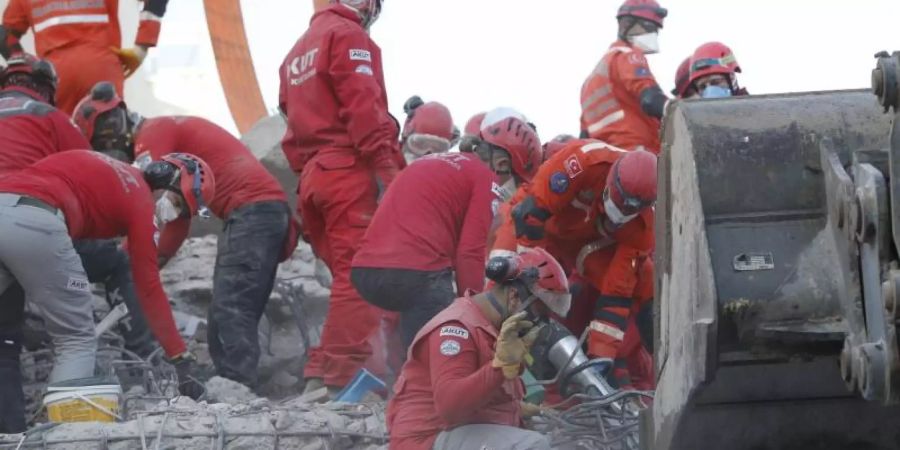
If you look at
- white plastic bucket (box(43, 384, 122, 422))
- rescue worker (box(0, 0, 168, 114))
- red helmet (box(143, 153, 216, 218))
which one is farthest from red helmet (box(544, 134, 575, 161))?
white plastic bucket (box(43, 384, 122, 422))

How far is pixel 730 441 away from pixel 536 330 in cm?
136

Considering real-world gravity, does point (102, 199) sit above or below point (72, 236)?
above

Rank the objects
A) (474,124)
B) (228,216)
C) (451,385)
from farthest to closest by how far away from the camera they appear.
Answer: (474,124) → (228,216) → (451,385)

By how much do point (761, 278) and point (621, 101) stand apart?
16.8 ft

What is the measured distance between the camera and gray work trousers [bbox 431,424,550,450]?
17.9 feet

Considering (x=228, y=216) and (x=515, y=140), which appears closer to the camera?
(x=515, y=140)

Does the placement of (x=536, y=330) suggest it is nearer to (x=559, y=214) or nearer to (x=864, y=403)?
(x=864, y=403)

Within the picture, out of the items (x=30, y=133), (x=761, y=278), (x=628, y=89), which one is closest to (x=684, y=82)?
(x=628, y=89)

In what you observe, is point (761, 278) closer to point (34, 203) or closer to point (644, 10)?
point (34, 203)

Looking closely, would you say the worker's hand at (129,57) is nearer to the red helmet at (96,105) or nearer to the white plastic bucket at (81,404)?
the red helmet at (96,105)

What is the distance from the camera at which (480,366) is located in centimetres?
540

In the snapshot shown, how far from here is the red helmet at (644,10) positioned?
887cm

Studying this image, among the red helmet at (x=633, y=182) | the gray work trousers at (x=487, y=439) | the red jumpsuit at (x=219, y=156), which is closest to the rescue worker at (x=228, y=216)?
the red jumpsuit at (x=219, y=156)

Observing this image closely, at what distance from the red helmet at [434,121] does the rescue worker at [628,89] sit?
82 cm
